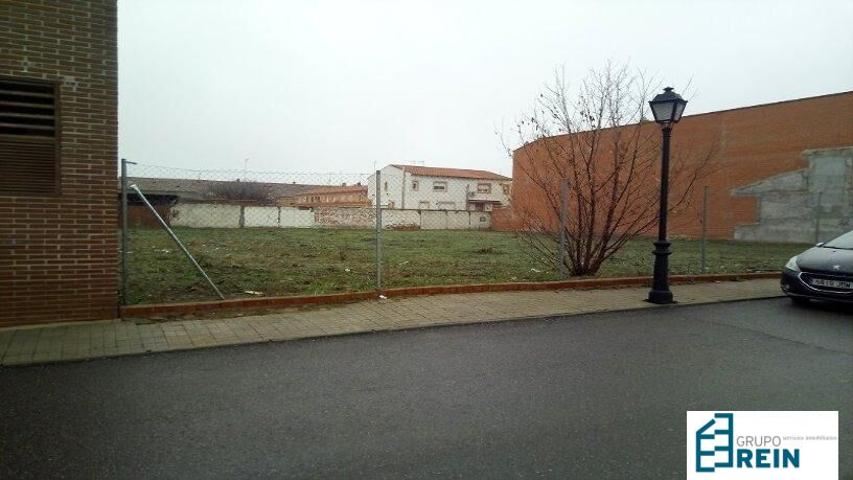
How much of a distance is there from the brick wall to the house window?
0.12 meters

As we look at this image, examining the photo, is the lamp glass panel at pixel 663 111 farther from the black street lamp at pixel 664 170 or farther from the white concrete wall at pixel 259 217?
the white concrete wall at pixel 259 217

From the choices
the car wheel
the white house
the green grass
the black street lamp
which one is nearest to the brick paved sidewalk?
the black street lamp

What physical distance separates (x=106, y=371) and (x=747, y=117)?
30.0 m

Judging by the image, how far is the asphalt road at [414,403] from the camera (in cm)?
319

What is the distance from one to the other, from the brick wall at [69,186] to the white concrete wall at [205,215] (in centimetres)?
2587

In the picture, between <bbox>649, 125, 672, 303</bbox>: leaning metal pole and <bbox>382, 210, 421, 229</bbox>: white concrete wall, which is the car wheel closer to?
<bbox>649, 125, 672, 303</bbox>: leaning metal pole

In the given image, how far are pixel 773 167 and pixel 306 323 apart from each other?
26.2m

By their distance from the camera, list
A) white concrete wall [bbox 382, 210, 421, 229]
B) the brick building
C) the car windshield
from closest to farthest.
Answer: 1. the car windshield
2. the brick building
3. white concrete wall [bbox 382, 210, 421, 229]

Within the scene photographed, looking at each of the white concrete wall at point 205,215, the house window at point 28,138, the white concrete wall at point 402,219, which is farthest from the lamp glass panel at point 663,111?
the white concrete wall at point 402,219

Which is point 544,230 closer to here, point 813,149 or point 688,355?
point 688,355

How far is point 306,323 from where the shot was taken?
22.3ft

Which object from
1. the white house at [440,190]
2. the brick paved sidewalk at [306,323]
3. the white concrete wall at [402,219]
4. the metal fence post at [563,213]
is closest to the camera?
the brick paved sidewalk at [306,323]

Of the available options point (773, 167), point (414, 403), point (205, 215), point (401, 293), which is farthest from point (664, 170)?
point (205, 215)

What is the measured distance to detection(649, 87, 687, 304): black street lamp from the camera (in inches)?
339
